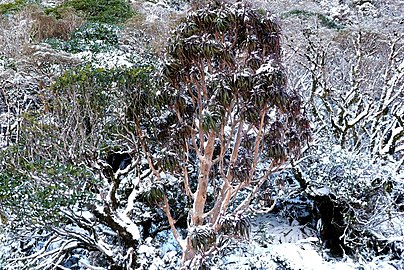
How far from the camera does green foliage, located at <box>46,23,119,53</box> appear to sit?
7.58 meters

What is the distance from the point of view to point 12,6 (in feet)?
32.2

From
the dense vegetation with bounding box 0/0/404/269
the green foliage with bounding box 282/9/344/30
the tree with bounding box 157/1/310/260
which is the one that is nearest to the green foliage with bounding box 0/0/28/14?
the dense vegetation with bounding box 0/0/404/269

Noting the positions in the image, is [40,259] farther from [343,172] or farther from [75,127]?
[343,172]

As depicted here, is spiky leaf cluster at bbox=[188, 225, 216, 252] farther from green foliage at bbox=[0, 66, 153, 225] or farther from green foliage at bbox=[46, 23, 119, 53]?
green foliage at bbox=[46, 23, 119, 53]

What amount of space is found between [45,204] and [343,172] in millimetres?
3670

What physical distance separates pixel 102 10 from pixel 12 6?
2338 mm

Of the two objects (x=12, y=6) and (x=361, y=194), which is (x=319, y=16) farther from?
(x=12, y=6)

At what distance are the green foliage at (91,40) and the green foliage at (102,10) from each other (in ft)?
3.78

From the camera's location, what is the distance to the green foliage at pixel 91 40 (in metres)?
7.58

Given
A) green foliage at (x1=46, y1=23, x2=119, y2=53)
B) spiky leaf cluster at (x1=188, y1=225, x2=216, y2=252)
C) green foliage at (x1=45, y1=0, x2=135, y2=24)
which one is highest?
green foliage at (x1=45, y1=0, x2=135, y2=24)

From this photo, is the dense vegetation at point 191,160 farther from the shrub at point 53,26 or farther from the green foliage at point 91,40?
the shrub at point 53,26

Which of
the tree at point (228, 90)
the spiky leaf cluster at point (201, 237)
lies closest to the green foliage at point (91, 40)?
the tree at point (228, 90)

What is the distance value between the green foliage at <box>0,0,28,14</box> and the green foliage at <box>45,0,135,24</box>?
2.46 feet

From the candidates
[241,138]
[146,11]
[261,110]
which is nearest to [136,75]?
[241,138]
